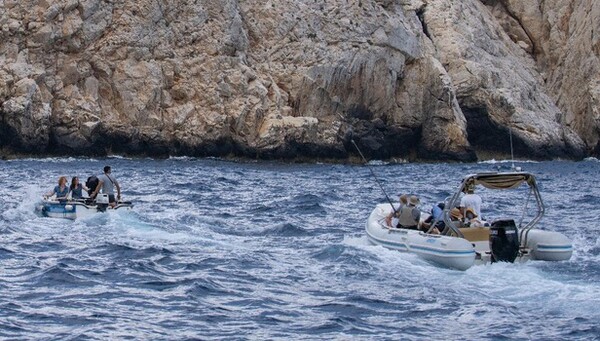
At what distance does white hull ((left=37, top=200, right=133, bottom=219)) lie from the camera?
88.7 ft

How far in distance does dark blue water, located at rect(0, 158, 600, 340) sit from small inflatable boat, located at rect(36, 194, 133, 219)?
45cm

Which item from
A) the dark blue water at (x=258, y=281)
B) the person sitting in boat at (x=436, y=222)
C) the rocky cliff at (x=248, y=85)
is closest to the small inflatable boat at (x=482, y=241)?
the person sitting in boat at (x=436, y=222)

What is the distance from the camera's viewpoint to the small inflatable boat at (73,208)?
88.8 feet

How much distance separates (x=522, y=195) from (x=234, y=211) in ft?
45.2

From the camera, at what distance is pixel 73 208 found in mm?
27031

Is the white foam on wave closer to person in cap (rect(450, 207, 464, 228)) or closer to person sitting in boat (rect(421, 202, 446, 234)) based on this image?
person sitting in boat (rect(421, 202, 446, 234))

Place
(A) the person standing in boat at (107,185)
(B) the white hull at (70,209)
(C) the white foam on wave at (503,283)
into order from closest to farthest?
(C) the white foam on wave at (503,283) < (B) the white hull at (70,209) < (A) the person standing in boat at (107,185)

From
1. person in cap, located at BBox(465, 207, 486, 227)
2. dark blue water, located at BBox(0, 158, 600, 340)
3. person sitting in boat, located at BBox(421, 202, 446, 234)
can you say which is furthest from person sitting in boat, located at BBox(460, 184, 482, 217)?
A: dark blue water, located at BBox(0, 158, 600, 340)

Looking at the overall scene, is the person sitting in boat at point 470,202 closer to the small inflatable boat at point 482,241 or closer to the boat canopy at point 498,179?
the small inflatable boat at point 482,241

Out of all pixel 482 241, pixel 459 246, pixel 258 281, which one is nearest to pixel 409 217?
pixel 482 241

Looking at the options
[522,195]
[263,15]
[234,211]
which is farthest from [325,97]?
[234,211]

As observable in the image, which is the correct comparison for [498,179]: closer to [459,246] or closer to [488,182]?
[488,182]

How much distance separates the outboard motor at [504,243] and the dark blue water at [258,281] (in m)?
0.32

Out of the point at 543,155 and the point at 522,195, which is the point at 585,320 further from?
the point at 543,155
